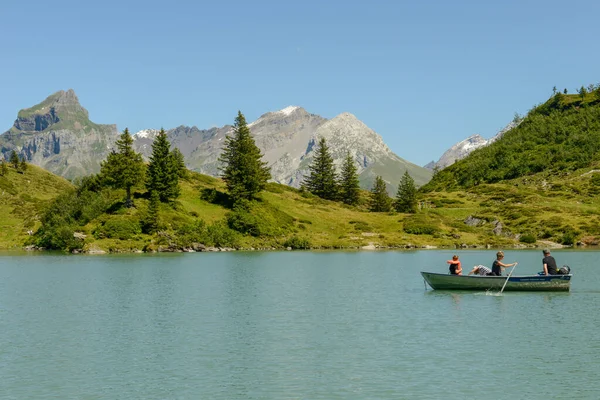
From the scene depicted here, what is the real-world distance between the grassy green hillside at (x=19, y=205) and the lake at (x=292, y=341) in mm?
91993

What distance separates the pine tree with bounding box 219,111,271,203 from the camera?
13475cm

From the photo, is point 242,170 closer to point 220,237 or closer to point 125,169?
point 220,237

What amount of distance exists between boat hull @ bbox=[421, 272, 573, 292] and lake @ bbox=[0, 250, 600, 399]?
49.0 inches

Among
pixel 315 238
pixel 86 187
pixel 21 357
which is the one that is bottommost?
pixel 21 357

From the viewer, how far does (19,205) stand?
167 m

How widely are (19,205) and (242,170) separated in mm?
69208

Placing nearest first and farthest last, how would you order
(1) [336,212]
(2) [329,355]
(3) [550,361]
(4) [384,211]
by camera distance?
1. (3) [550,361]
2. (2) [329,355]
3. (1) [336,212]
4. (4) [384,211]

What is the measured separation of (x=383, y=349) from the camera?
1195 inches

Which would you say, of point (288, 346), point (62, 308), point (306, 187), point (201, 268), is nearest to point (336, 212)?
point (306, 187)

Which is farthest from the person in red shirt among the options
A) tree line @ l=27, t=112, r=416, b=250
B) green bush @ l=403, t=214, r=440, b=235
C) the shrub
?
the shrub

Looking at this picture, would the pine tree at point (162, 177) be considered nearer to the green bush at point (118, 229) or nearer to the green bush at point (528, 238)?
the green bush at point (118, 229)

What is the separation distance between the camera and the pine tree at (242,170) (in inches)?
5305

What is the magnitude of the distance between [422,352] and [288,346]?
260 inches

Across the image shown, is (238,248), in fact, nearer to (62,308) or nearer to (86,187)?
(86,187)
